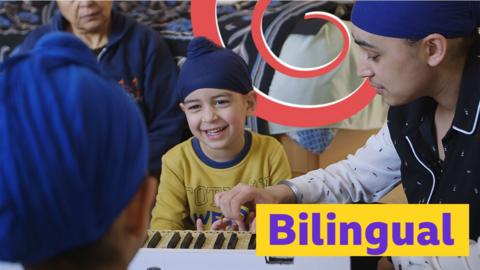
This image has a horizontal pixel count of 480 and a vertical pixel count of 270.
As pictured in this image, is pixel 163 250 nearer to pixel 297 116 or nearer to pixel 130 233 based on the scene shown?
pixel 130 233

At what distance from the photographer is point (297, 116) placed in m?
1.11

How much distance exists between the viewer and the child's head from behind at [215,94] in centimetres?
94

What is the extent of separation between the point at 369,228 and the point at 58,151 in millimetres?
534

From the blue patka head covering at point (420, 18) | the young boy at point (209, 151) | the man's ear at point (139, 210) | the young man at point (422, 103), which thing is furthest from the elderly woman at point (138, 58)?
the man's ear at point (139, 210)

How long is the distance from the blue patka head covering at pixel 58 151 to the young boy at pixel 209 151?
23.0 inches

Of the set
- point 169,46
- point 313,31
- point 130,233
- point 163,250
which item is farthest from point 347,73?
point 130,233

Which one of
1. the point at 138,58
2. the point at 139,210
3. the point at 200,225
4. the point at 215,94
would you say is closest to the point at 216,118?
the point at 215,94

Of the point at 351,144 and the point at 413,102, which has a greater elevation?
the point at 413,102

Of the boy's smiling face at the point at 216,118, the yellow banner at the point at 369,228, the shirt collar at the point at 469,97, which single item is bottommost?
the yellow banner at the point at 369,228

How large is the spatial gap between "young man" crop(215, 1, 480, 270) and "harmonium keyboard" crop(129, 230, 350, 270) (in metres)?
0.08

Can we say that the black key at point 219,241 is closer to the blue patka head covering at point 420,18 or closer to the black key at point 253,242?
the black key at point 253,242

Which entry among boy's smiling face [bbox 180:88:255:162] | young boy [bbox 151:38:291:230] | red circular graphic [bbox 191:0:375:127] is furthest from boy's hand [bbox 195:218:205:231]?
red circular graphic [bbox 191:0:375:127]

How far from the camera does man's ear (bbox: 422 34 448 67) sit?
2.36ft

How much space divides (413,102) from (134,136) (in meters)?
0.58
